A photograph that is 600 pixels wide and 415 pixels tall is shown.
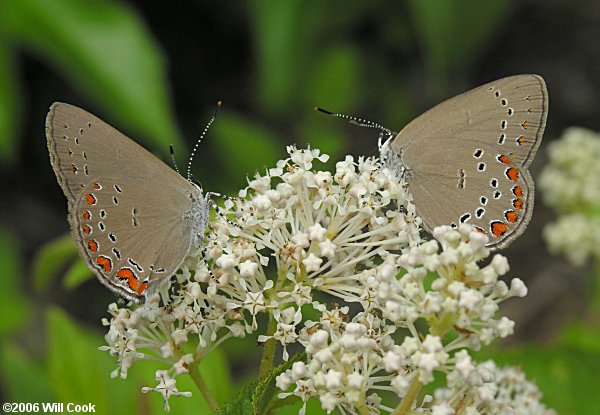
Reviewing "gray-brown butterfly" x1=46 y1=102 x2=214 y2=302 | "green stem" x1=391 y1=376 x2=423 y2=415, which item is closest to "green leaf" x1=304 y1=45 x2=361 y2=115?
"gray-brown butterfly" x1=46 y1=102 x2=214 y2=302

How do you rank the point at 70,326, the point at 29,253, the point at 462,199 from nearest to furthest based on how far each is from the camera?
the point at 462,199, the point at 70,326, the point at 29,253

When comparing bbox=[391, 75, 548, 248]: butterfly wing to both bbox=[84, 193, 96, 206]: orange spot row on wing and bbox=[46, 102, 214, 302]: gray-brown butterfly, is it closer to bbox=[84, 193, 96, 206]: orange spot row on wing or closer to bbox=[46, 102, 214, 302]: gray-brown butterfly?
bbox=[46, 102, 214, 302]: gray-brown butterfly

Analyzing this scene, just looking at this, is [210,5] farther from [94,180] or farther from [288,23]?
[94,180]

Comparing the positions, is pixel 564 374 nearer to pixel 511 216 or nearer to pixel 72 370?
pixel 511 216

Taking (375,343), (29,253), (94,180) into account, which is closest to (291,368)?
(375,343)

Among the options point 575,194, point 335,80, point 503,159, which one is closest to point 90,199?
point 503,159
